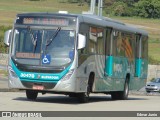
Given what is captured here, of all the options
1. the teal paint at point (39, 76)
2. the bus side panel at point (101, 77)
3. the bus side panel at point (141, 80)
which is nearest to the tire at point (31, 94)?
the teal paint at point (39, 76)

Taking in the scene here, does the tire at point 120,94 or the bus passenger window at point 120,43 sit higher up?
the bus passenger window at point 120,43

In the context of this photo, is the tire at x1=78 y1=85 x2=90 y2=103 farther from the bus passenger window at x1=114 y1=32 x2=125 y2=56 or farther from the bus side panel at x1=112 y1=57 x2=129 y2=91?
the bus passenger window at x1=114 y1=32 x2=125 y2=56

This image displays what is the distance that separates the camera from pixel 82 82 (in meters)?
22.6

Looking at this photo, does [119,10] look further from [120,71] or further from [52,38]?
[52,38]

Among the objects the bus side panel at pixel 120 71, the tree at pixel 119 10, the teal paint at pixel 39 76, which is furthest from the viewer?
the tree at pixel 119 10

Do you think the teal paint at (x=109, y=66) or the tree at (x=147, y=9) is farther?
the tree at (x=147, y=9)

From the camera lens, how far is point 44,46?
22094mm

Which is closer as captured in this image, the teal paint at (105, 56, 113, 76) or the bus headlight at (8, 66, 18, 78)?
the bus headlight at (8, 66, 18, 78)

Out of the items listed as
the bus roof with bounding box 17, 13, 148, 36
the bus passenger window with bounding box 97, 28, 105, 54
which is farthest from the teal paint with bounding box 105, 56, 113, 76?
the bus roof with bounding box 17, 13, 148, 36

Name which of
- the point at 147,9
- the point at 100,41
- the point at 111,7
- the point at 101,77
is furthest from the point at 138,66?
the point at 147,9

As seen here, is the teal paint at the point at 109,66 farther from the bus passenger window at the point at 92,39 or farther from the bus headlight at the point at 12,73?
the bus headlight at the point at 12,73

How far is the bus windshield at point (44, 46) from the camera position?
2195cm

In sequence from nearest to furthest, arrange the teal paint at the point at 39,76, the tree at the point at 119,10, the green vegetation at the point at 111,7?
1. the teal paint at the point at 39,76
2. the green vegetation at the point at 111,7
3. the tree at the point at 119,10

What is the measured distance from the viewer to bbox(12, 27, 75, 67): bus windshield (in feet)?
72.0
